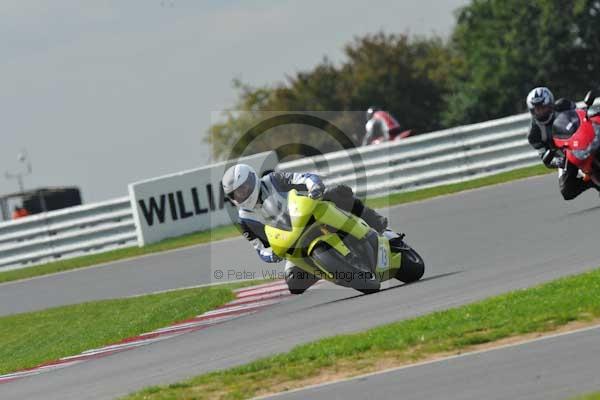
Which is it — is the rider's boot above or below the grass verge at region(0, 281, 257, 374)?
above

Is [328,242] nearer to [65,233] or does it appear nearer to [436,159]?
[436,159]

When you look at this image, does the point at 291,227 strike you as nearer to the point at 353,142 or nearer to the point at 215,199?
the point at 215,199

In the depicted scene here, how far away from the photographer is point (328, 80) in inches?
2923

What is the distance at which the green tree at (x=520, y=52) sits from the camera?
50000mm

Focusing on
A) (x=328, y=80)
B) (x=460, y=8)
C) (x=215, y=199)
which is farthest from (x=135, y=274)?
(x=328, y=80)

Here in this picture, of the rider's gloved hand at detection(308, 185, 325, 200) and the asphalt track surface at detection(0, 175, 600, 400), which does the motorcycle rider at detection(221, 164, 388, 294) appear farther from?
the asphalt track surface at detection(0, 175, 600, 400)

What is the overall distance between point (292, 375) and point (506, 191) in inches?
498

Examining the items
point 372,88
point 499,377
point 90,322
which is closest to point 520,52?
point 372,88

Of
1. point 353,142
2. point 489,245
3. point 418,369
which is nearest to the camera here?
Result: point 418,369

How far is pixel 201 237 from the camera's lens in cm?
2472

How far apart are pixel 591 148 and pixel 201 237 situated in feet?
34.6

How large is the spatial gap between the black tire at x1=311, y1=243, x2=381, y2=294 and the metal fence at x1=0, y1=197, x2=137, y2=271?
14.0m

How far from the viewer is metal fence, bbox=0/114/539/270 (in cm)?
2602

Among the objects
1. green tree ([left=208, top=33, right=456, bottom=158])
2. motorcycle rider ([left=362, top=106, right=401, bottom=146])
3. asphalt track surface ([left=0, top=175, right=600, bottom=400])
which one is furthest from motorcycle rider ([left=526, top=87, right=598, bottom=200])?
green tree ([left=208, top=33, right=456, bottom=158])
